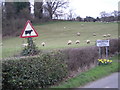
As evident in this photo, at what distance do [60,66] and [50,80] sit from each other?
0.82 meters

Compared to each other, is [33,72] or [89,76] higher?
[33,72]

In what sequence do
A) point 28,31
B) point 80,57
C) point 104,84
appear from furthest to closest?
point 80,57 < point 104,84 < point 28,31

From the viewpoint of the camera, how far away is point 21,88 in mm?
6566

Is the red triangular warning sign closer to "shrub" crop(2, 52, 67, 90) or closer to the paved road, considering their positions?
"shrub" crop(2, 52, 67, 90)

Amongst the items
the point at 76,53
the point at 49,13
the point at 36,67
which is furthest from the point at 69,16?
the point at 36,67

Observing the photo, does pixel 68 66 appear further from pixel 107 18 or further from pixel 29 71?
pixel 107 18

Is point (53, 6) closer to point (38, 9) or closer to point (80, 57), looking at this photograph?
point (38, 9)

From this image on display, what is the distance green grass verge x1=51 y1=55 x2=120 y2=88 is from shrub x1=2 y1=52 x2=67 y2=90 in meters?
0.43

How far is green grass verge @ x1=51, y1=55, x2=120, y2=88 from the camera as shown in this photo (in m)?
7.75

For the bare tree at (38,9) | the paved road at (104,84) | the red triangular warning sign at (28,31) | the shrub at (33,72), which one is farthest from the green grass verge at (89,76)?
the bare tree at (38,9)

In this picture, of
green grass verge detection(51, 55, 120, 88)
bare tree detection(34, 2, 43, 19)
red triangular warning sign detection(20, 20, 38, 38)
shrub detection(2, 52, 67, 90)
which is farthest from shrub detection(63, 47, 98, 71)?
bare tree detection(34, 2, 43, 19)

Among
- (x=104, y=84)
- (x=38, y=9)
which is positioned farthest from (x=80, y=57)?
(x=38, y=9)

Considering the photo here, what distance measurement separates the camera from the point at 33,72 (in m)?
6.79

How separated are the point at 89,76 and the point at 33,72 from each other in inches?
122
